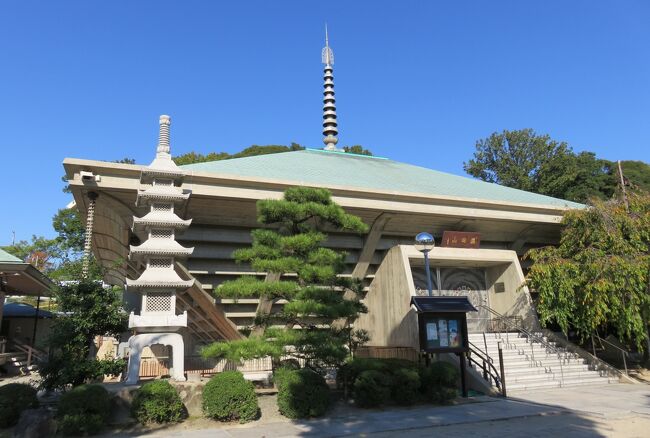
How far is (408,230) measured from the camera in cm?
2150

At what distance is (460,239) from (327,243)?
20.5 feet

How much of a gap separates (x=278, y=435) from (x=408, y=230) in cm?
1337

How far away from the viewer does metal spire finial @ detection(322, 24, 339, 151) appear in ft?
113

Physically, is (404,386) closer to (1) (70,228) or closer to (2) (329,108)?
(2) (329,108)

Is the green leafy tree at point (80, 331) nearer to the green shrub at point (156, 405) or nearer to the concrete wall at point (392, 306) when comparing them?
the green shrub at point (156, 405)

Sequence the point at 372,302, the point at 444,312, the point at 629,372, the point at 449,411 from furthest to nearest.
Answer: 1. the point at 372,302
2. the point at 629,372
3. the point at 444,312
4. the point at 449,411

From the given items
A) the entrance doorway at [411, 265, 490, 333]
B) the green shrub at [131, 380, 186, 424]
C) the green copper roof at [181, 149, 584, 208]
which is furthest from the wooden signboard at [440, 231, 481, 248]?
the green shrub at [131, 380, 186, 424]

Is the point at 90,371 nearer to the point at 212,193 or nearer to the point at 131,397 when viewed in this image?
the point at 131,397

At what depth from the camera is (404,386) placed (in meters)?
12.6

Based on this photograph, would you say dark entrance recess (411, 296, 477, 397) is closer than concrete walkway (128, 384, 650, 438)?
No

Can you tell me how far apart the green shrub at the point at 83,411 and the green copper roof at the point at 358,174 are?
9027mm

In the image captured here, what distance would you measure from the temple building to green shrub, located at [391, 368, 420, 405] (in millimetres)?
4878

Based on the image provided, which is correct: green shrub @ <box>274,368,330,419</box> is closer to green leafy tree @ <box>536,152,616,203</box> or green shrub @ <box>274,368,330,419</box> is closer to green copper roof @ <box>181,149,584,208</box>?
green copper roof @ <box>181,149,584,208</box>

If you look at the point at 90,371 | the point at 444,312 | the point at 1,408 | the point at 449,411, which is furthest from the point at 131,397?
the point at 444,312
